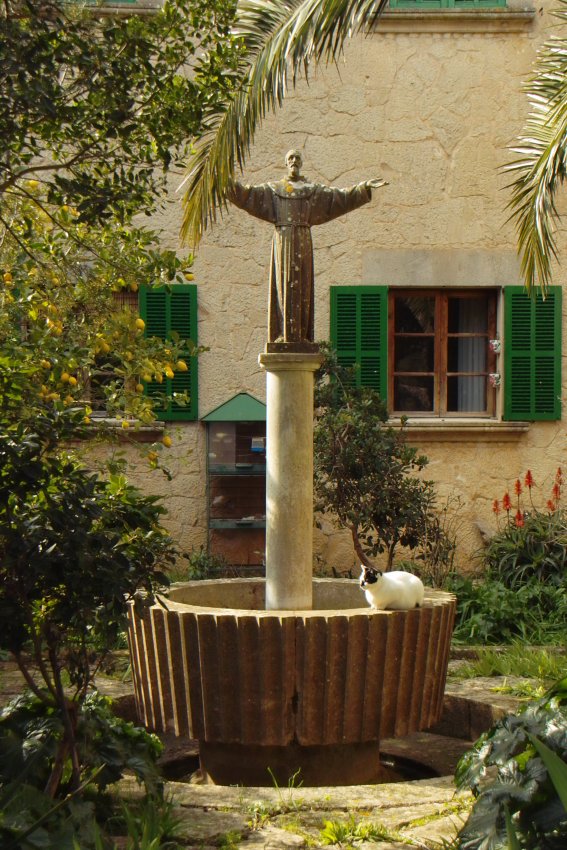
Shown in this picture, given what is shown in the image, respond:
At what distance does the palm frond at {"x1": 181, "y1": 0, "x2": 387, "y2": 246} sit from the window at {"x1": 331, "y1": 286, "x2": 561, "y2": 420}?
313 centimetres

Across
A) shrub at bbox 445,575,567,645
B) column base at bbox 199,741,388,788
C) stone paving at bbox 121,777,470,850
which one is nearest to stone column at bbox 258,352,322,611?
column base at bbox 199,741,388,788

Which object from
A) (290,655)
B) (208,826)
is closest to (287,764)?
(290,655)

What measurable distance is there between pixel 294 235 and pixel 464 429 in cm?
475

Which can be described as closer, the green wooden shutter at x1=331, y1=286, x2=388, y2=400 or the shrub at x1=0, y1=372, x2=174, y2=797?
the shrub at x1=0, y1=372, x2=174, y2=797

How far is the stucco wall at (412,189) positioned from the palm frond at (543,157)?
1.66 m

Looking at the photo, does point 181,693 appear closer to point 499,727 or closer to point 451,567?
point 499,727

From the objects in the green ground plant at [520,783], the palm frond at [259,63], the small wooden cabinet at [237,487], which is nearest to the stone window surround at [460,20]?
the palm frond at [259,63]

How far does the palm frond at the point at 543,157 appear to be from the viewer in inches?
298

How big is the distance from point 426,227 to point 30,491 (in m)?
7.11

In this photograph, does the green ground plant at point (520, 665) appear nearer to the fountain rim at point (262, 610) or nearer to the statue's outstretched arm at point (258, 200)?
the fountain rim at point (262, 610)

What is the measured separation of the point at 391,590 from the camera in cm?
522

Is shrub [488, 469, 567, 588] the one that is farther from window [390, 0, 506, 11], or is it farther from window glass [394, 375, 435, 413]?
window [390, 0, 506, 11]

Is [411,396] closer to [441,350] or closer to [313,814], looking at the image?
[441,350]

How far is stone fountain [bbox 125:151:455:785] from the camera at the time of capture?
495cm
